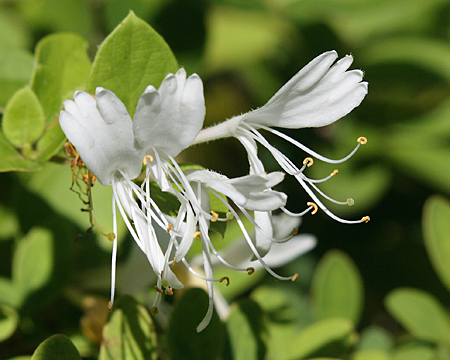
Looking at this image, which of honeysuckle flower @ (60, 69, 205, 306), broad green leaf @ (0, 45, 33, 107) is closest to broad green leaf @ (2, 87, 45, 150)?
broad green leaf @ (0, 45, 33, 107)

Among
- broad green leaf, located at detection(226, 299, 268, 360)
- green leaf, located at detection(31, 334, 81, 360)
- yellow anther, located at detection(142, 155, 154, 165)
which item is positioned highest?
yellow anther, located at detection(142, 155, 154, 165)

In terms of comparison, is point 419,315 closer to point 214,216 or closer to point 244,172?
point 214,216

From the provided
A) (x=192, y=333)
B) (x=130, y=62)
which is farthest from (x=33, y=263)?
(x=130, y=62)

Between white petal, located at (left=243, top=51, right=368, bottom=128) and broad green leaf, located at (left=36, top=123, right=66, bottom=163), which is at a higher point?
white petal, located at (left=243, top=51, right=368, bottom=128)

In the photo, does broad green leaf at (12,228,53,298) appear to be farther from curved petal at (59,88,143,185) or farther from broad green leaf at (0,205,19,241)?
curved petal at (59,88,143,185)

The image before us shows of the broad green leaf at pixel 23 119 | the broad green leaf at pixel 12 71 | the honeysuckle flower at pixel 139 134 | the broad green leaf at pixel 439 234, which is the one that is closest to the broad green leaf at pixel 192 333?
the honeysuckle flower at pixel 139 134

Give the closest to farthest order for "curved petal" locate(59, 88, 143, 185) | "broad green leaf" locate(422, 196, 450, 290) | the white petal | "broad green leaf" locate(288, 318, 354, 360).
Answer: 1. "curved petal" locate(59, 88, 143, 185)
2. the white petal
3. "broad green leaf" locate(288, 318, 354, 360)
4. "broad green leaf" locate(422, 196, 450, 290)

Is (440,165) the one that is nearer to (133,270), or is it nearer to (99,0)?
(133,270)
